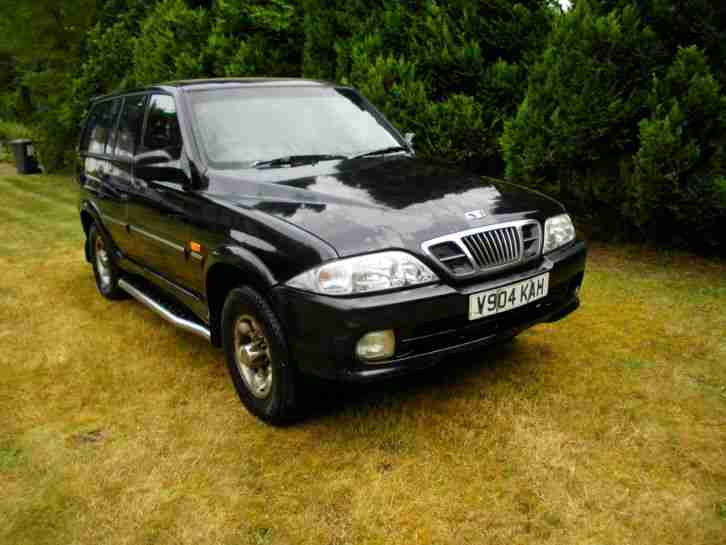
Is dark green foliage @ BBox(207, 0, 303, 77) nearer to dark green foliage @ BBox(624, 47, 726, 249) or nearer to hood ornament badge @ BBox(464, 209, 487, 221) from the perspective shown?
dark green foliage @ BBox(624, 47, 726, 249)

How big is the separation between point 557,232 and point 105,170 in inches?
134

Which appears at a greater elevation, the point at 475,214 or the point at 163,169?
the point at 163,169

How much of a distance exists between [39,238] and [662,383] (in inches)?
300

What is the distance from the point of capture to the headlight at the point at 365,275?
2.90 metres

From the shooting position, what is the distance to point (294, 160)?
3881 mm

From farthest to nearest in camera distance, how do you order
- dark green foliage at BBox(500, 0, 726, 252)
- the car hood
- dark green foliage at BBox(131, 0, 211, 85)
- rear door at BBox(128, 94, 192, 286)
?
dark green foliage at BBox(131, 0, 211, 85) → dark green foliage at BBox(500, 0, 726, 252) → rear door at BBox(128, 94, 192, 286) → the car hood

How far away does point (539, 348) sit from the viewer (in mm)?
4344

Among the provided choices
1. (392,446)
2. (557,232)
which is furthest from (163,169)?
(557,232)

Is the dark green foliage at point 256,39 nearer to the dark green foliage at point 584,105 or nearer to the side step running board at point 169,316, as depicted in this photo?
the dark green foliage at point 584,105

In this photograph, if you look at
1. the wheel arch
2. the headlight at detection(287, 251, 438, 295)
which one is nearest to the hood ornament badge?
the headlight at detection(287, 251, 438, 295)

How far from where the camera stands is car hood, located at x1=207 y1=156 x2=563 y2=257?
3045mm

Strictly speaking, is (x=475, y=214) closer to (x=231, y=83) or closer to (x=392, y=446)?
(x=392, y=446)

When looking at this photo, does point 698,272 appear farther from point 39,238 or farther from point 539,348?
point 39,238

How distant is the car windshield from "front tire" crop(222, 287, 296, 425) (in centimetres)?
88
